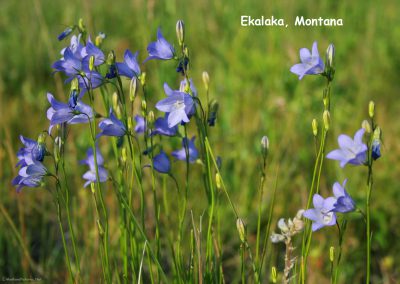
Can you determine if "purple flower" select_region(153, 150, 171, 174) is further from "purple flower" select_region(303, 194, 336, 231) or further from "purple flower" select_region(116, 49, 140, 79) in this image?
"purple flower" select_region(303, 194, 336, 231)

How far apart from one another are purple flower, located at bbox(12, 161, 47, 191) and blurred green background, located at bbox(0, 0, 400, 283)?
0.47 m

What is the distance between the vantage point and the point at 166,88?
1.44 metres

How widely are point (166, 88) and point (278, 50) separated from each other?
251 centimetres

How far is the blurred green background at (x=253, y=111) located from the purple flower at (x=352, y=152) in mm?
1003

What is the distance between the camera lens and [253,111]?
3.76 m

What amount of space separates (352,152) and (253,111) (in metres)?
2.37

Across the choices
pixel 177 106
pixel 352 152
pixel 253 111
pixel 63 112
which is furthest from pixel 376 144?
pixel 253 111

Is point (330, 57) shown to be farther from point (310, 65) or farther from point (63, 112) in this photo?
point (63, 112)

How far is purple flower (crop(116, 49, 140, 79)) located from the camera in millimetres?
1464

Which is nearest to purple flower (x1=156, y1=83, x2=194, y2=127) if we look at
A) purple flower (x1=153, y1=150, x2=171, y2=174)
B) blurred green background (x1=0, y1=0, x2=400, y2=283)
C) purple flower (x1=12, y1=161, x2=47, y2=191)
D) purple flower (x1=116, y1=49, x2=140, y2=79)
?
purple flower (x1=116, y1=49, x2=140, y2=79)

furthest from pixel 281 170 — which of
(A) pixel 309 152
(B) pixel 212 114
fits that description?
(B) pixel 212 114

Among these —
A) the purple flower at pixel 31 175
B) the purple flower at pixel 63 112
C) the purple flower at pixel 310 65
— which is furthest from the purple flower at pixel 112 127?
the purple flower at pixel 310 65

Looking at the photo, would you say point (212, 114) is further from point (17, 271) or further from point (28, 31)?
point (28, 31)

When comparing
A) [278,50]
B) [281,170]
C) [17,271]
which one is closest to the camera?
[17,271]
